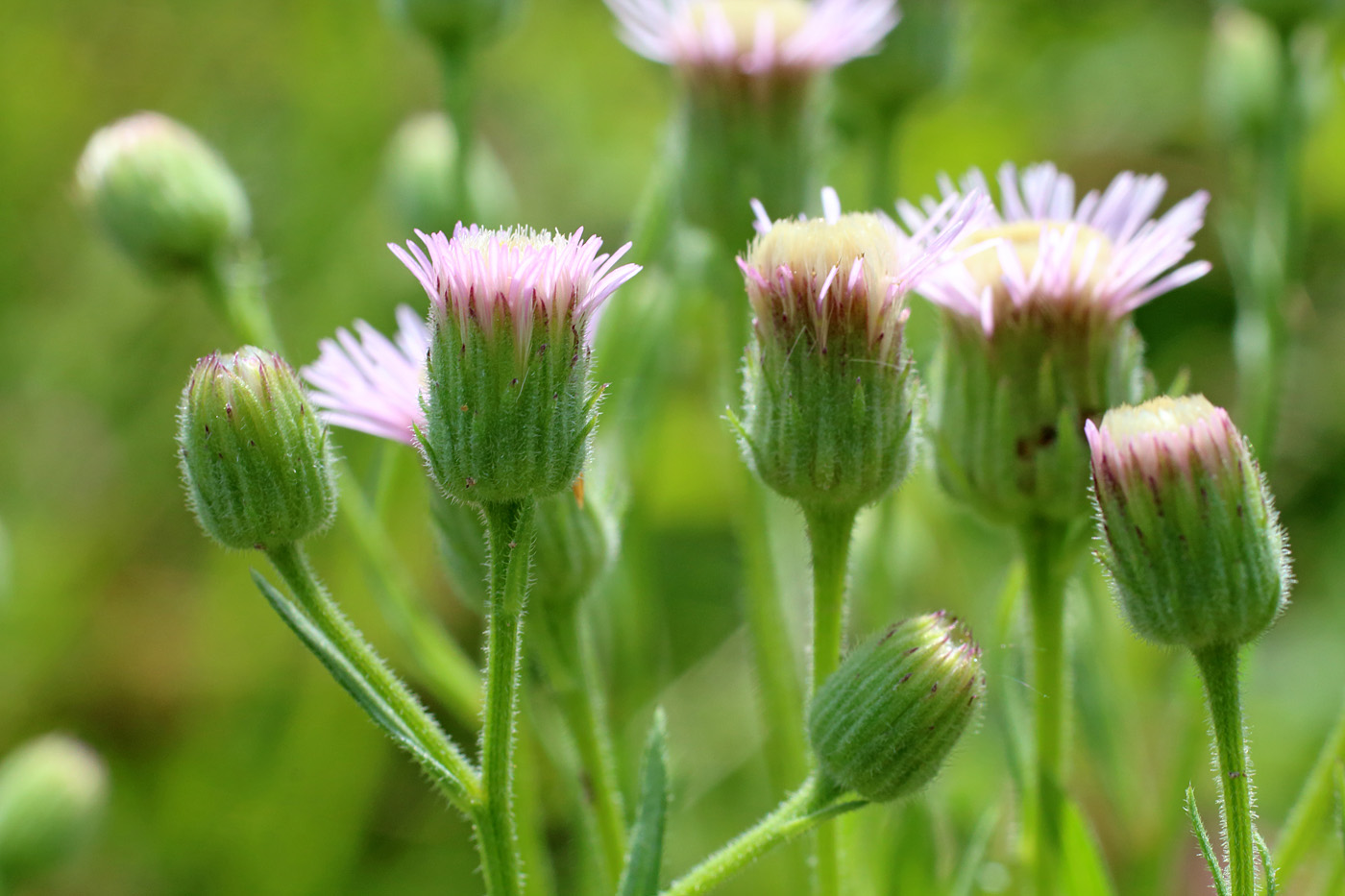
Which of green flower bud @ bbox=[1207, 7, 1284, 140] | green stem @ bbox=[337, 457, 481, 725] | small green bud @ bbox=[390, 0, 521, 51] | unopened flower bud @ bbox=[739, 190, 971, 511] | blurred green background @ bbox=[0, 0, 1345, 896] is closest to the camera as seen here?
unopened flower bud @ bbox=[739, 190, 971, 511]

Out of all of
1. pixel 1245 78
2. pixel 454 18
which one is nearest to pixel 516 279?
pixel 454 18

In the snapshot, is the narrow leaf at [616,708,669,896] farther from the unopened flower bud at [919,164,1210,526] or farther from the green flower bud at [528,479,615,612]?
the unopened flower bud at [919,164,1210,526]

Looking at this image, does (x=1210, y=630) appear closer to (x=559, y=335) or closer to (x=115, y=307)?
(x=559, y=335)

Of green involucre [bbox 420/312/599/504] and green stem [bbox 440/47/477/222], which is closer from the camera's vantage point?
green involucre [bbox 420/312/599/504]

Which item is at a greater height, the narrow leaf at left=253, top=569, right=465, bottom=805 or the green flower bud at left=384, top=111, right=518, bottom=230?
the green flower bud at left=384, top=111, right=518, bottom=230

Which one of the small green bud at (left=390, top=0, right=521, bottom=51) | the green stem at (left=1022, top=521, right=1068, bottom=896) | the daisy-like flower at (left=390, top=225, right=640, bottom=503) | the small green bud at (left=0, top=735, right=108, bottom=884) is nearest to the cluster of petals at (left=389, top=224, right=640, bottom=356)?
the daisy-like flower at (left=390, top=225, right=640, bottom=503)

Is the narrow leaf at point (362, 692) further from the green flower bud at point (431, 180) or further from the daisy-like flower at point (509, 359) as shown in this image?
the green flower bud at point (431, 180)

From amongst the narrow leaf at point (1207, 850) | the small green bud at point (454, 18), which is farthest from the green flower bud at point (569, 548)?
the small green bud at point (454, 18)
